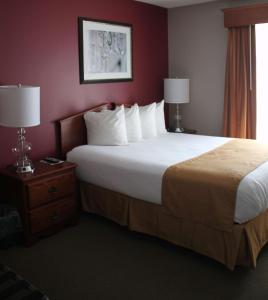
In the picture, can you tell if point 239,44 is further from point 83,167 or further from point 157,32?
point 83,167

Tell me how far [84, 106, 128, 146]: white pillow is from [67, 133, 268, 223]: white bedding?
105 mm

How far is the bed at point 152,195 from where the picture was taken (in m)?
2.42

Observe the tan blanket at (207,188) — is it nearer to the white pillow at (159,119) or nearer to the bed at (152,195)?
the bed at (152,195)

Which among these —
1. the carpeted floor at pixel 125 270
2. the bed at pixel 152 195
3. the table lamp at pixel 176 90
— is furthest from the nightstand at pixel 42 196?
the table lamp at pixel 176 90

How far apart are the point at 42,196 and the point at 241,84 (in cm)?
283

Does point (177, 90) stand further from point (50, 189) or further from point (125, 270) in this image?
point (125, 270)

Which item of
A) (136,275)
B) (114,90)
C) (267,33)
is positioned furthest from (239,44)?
(136,275)

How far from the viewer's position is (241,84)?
433 cm

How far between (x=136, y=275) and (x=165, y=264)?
0.87ft

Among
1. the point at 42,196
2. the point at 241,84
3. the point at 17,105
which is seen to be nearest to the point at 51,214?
the point at 42,196

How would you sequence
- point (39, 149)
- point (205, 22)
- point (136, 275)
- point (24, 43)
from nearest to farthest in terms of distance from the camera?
point (136, 275)
point (24, 43)
point (39, 149)
point (205, 22)

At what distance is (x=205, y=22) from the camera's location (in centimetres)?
460

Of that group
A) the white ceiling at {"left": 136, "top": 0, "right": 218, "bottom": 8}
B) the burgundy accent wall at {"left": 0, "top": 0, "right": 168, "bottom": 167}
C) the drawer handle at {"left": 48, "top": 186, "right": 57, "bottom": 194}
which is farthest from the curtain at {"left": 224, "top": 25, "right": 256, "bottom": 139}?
the drawer handle at {"left": 48, "top": 186, "right": 57, "bottom": 194}

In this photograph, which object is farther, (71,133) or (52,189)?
(71,133)
